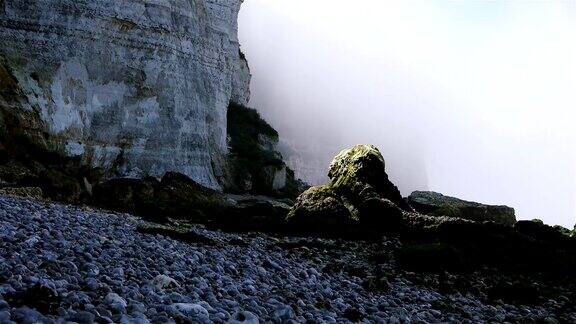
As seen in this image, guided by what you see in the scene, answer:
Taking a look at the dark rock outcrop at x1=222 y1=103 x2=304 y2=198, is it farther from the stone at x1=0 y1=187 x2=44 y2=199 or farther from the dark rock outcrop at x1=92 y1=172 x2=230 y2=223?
the stone at x1=0 y1=187 x2=44 y2=199

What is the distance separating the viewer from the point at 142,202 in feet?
69.5

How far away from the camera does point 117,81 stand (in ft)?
104

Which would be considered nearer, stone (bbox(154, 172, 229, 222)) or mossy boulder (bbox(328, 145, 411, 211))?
mossy boulder (bbox(328, 145, 411, 211))

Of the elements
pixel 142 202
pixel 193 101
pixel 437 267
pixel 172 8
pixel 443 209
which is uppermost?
pixel 172 8

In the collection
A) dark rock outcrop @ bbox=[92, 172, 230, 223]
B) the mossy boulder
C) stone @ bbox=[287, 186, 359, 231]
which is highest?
the mossy boulder

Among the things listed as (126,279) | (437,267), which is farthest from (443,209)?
(126,279)

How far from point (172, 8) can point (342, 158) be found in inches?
785

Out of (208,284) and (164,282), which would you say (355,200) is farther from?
(164,282)

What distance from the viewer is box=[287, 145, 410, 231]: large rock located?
717 inches

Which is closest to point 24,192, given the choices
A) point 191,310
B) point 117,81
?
point 191,310

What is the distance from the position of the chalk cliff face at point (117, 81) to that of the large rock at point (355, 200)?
14.8m

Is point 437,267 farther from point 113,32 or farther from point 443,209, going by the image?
point 113,32

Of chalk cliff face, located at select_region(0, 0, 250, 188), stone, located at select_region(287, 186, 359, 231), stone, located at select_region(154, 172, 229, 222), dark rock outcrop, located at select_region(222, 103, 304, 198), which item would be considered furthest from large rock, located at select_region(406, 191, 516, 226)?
dark rock outcrop, located at select_region(222, 103, 304, 198)

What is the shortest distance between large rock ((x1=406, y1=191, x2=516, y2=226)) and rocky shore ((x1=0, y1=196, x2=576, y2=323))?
30.5ft
